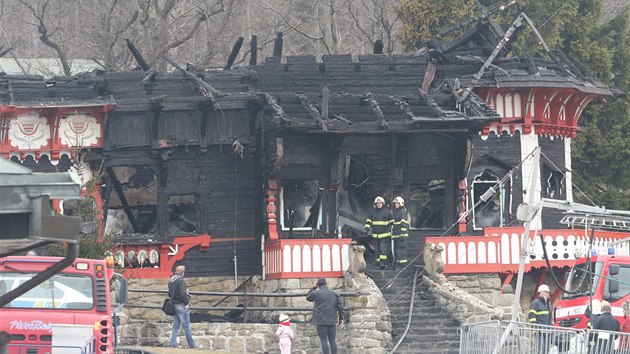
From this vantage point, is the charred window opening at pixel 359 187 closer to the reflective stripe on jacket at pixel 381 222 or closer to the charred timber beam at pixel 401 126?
the charred timber beam at pixel 401 126

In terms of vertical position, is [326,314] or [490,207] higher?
[490,207]

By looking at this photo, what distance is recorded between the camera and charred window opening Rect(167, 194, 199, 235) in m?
38.1

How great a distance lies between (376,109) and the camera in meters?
36.0

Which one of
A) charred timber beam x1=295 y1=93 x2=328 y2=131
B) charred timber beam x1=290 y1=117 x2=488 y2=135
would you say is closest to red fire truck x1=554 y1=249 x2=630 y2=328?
charred timber beam x1=290 y1=117 x2=488 y2=135

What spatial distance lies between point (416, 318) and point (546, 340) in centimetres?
715

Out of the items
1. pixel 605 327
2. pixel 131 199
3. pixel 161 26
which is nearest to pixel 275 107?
pixel 131 199

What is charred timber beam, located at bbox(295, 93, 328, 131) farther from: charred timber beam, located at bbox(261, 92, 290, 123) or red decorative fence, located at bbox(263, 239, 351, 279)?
red decorative fence, located at bbox(263, 239, 351, 279)

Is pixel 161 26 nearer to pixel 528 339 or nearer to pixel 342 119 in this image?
pixel 342 119

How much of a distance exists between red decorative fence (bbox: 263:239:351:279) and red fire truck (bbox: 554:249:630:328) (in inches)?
199

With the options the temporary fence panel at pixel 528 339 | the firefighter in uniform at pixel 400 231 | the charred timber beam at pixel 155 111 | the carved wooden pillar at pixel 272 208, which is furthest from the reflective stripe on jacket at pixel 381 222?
the temporary fence panel at pixel 528 339

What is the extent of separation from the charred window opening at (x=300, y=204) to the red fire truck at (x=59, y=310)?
1386 cm

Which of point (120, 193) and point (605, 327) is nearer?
point (605, 327)

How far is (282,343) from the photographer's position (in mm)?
30516

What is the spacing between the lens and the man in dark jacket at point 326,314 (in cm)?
3009
